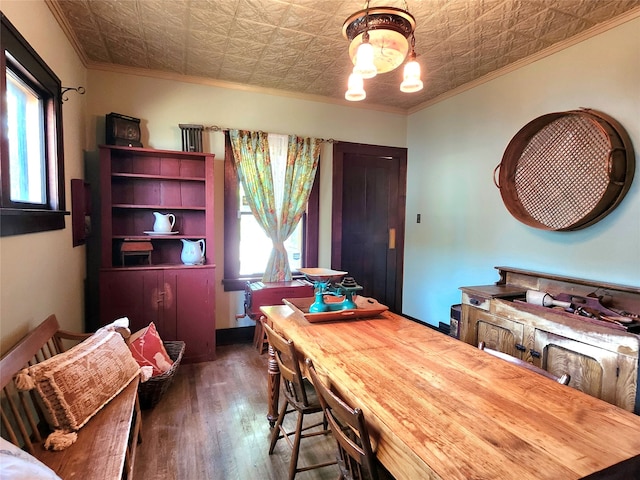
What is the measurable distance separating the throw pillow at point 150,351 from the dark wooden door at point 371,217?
6.97 feet

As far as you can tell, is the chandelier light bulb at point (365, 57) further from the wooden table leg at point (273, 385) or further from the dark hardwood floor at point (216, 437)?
the dark hardwood floor at point (216, 437)

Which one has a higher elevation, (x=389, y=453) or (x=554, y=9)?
(x=554, y=9)

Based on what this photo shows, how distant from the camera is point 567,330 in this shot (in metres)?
2.16

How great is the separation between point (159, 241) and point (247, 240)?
885mm

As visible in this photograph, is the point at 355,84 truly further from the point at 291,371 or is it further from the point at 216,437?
the point at 216,437

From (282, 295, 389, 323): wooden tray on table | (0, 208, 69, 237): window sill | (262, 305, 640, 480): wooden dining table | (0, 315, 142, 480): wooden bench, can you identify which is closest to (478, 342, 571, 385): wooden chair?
(262, 305, 640, 480): wooden dining table

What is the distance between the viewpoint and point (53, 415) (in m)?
1.55

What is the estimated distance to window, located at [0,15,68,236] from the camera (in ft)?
5.19

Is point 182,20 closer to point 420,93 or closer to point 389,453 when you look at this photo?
point 420,93

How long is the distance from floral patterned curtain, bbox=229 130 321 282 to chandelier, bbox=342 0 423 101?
2048 mm

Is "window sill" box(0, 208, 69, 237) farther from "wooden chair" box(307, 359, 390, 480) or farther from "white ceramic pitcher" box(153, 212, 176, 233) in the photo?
"wooden chair" box(307, 359, 390, 480)

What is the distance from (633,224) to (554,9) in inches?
58.8

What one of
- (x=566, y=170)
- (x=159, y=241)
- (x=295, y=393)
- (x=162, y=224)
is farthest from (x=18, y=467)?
(x=566, y=170)

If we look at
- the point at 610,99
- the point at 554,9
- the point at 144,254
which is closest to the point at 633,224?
the point at 610,99
